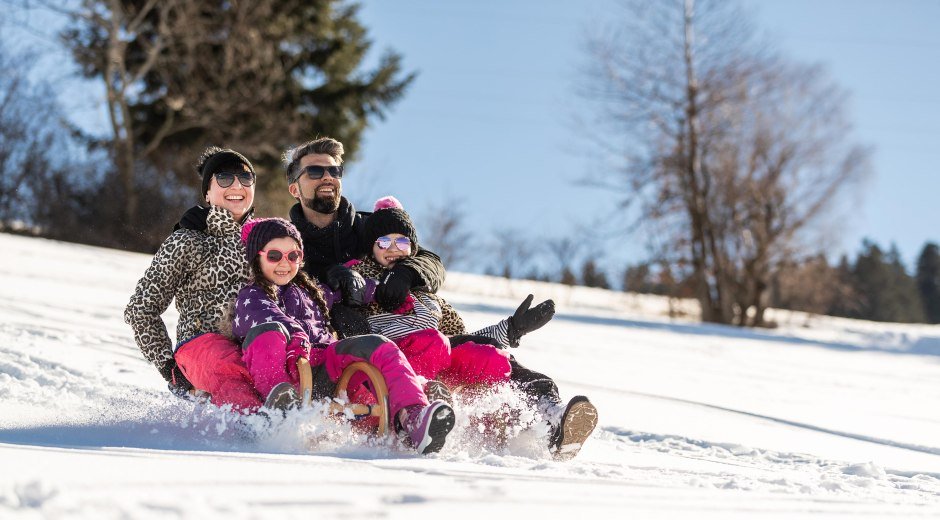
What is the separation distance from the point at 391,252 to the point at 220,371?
92 centimetres

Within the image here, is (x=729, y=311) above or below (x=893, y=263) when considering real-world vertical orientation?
below

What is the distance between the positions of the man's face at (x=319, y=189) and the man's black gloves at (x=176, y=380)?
920mm

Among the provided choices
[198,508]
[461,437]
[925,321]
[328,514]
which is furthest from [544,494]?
[925,321]

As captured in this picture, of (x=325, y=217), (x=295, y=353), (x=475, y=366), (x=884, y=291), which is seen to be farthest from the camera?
(x=884, y=291)

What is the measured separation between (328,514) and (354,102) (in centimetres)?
1929

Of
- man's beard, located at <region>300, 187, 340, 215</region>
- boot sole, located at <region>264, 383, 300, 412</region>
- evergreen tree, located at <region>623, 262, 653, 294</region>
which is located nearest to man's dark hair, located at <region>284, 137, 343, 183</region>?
man's beard, located at <region>300, 187, 340, 215</region>

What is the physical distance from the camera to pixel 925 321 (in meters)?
60.7

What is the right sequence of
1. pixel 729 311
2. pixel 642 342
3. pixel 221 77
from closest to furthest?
1. pixel 642 342
2. pixel 221 77
3. pixel 729 311

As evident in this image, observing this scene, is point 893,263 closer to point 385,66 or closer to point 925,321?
point 925,321

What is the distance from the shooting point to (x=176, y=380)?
148 inches

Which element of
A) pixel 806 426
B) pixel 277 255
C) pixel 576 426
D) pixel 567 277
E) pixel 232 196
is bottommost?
pixel 806 426

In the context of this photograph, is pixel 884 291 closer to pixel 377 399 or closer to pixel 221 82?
pixel 221 82

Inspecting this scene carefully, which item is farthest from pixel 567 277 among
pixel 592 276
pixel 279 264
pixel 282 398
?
pixel 282 398

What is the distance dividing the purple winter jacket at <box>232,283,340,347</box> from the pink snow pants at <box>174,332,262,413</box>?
0.30 feet
